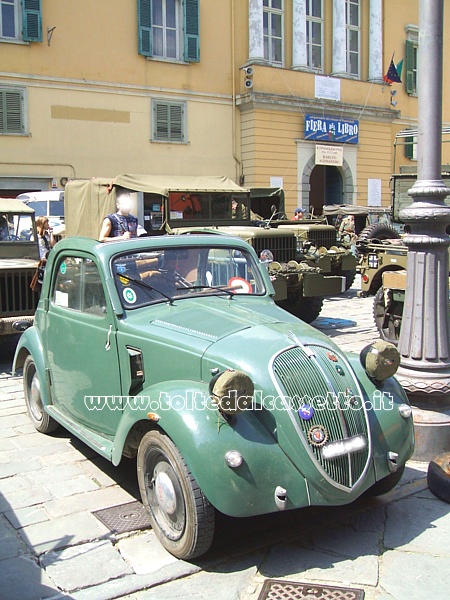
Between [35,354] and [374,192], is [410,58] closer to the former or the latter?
[374,192]

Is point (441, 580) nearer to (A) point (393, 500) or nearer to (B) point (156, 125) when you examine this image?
(A) point (393, 500)

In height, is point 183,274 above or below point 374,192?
below

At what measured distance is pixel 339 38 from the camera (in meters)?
22.5

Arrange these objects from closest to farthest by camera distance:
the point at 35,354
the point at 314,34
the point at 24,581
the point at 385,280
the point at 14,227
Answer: the point at 24,581 < the point at 35,354 < the point at 385,280 < the point at 14,227 < the point at 314,34

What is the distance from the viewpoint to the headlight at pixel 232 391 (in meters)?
3.18

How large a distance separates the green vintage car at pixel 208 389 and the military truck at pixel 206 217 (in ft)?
15.4

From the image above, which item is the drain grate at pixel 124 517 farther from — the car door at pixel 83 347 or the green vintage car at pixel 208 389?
the car door at pixel 83 347

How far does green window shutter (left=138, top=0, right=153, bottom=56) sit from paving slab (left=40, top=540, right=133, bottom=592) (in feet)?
57.5

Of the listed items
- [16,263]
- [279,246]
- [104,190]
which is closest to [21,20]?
[104,190]

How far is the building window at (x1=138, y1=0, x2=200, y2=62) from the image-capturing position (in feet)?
63.0

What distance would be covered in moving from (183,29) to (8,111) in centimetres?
599

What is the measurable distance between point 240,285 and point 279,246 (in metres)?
5.63

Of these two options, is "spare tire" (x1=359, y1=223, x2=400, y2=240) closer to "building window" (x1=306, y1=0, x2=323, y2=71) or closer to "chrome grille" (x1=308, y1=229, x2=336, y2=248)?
"chrome grille" (x1=308, y1=229, x2=336, y2=248)

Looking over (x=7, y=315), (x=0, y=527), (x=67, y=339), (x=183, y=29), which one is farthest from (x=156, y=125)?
(x=0, y=527)
